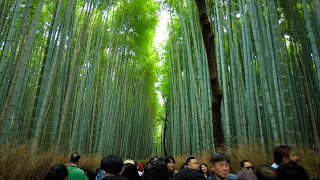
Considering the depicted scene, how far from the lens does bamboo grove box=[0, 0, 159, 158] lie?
4197mm

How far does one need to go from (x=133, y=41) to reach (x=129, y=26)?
1.30 m

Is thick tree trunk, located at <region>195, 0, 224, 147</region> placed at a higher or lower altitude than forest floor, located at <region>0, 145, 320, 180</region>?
higher

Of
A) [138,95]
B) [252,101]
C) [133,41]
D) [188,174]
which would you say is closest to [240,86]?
[252,101]

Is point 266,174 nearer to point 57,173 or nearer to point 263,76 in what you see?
point 57,173

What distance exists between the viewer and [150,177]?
229cm

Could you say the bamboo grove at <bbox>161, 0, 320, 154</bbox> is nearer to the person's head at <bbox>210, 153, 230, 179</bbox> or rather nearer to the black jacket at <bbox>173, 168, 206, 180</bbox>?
the person's head at <bbox>210, 153, 230, 179</bbox>

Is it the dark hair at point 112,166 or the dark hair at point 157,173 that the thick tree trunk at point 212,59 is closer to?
the dark hair at point 157,173

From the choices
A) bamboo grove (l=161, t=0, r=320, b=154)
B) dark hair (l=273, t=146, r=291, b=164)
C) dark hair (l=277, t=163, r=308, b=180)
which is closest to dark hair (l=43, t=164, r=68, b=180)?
dark hair (l=277, t=163, r=308, b=180)

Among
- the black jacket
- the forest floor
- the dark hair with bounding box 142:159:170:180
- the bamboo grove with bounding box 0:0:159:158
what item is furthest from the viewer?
the bamboo grove with bounding box 0:0:159:158

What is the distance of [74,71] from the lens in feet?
18.7

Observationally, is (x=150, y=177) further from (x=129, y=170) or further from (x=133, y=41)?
(x=133, y=41)

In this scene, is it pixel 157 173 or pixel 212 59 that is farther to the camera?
pixel 212 59

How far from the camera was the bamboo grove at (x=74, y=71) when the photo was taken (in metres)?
4.20

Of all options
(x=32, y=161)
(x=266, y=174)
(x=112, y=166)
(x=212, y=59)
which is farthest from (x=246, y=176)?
(x=32, y=161)
